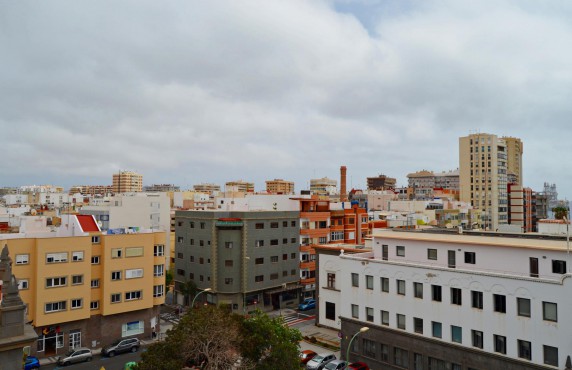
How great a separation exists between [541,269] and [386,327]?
16192mm

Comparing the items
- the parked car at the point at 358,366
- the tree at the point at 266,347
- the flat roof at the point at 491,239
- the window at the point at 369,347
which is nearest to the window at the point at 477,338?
the flat roof at the point at 491,239

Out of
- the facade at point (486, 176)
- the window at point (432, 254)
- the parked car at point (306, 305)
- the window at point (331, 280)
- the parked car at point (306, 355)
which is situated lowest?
the parked car at point (306, 305)

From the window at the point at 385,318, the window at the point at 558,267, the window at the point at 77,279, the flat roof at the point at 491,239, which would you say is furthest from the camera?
the window at the point at 77,279

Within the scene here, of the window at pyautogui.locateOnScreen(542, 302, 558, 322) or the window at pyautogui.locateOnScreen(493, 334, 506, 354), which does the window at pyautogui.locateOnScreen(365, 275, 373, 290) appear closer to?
the window at pyautogui.locateOnScreen(493, 334, 506, 354)

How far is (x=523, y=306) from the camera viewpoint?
120 ft

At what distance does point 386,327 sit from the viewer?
45969mm

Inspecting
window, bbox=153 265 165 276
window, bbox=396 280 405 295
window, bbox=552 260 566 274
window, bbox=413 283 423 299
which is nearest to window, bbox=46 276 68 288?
window, bbox=153 265 165 276

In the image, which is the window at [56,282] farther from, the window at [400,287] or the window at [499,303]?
the window at [499,303]

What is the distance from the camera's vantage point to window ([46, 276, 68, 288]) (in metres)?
48.6

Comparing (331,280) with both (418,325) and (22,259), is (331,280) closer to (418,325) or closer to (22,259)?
(418,325)

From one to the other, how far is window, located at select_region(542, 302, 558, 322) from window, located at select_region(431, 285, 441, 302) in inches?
356

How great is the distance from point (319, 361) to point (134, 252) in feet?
88.1

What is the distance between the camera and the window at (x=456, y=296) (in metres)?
40.6

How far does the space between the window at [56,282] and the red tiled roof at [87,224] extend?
7013 millimetres
